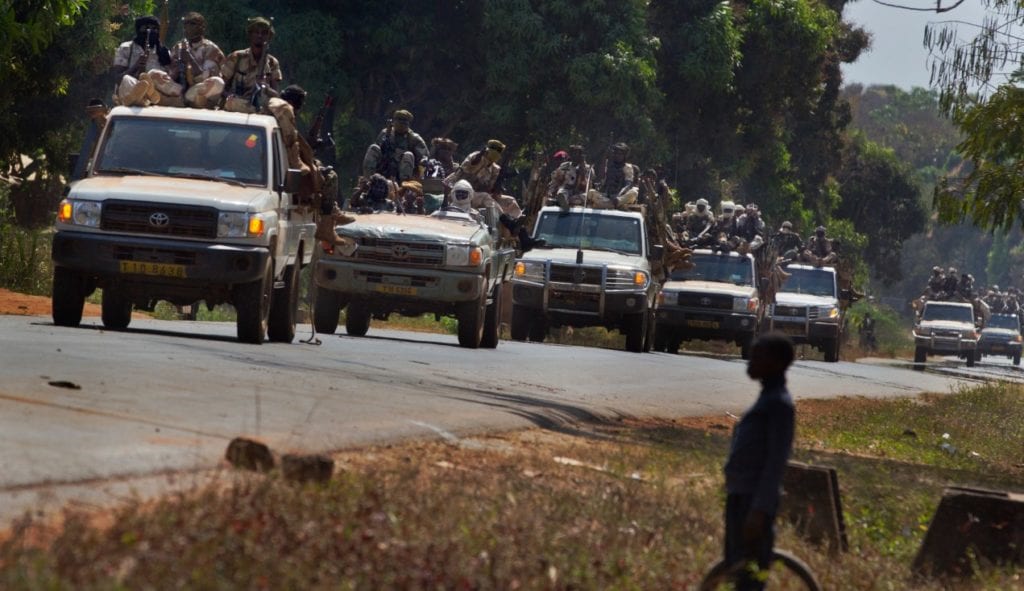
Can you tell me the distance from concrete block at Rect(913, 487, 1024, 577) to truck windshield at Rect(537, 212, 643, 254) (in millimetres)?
17852

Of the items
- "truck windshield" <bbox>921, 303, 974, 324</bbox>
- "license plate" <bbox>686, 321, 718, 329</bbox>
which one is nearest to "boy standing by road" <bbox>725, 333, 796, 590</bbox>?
"license plate" <bbox>686, 321, 718, 329</bbox>

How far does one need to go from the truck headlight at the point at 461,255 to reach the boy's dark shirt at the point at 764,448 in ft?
45.1

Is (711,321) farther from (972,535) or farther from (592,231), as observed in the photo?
(972,535)

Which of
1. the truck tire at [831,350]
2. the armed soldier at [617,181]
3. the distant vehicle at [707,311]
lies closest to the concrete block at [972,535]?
the armed soldier at [617,181]

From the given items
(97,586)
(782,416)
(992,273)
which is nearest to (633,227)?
(782,416)

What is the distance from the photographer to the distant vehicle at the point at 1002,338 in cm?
6062

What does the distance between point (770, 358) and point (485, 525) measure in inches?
Result: 55.0

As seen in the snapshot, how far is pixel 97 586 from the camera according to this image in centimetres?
491

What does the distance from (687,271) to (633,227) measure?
4.08 meters

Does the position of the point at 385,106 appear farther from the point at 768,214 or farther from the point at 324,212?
the point at 324,212

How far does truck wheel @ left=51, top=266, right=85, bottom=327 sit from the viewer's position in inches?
626

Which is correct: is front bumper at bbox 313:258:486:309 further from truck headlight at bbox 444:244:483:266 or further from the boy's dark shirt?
the boy's dark shirt

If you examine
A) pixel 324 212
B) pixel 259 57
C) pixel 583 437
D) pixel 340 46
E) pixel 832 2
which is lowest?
pixel 583 437

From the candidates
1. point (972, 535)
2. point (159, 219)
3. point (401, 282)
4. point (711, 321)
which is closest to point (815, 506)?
point (972, 535)
